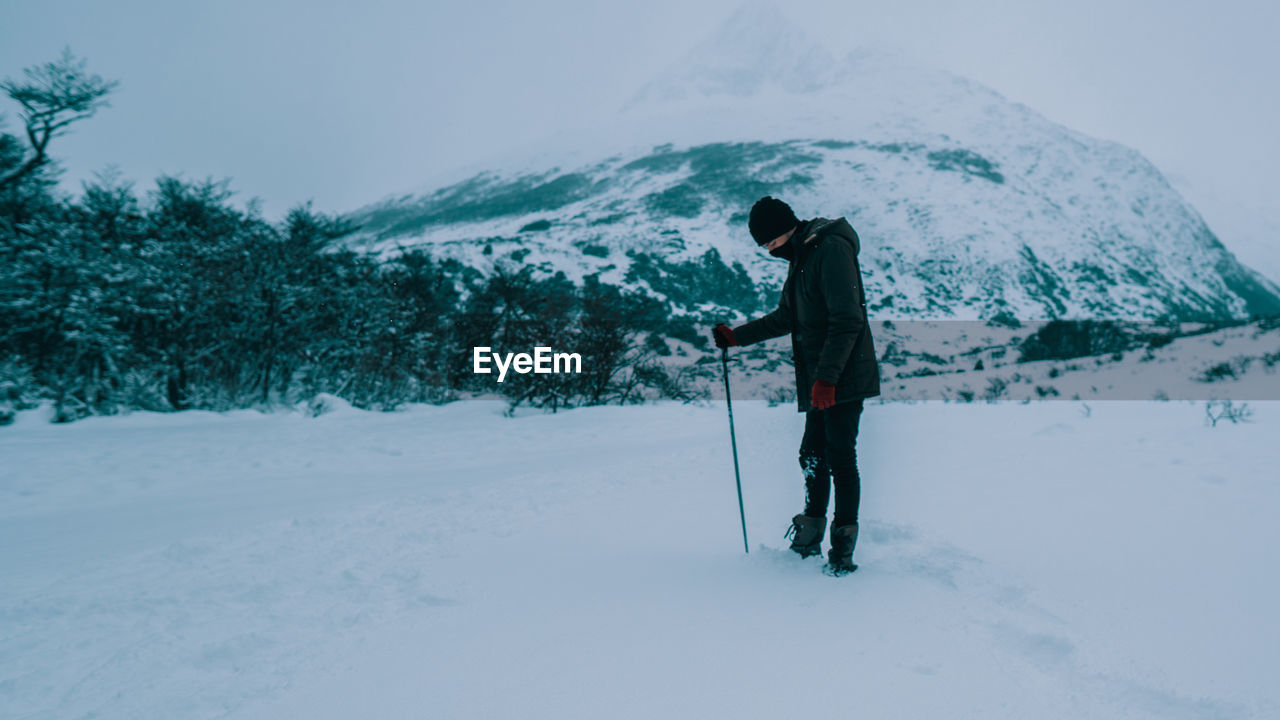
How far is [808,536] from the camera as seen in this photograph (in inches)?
110

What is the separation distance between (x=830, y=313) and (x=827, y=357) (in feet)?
0.65

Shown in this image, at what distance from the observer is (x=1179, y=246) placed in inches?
2301

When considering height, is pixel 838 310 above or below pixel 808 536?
above

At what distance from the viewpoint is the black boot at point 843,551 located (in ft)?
8.39

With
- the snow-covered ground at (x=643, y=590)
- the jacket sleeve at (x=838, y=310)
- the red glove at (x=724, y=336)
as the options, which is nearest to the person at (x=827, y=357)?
the jacket sleeve at (x=838, y=310)

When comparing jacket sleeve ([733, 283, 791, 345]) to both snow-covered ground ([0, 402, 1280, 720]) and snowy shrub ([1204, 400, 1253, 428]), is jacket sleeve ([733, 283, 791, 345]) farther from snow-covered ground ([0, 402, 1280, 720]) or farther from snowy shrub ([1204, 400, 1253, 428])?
snowy shrub ([1204, 400, 1253, 428])

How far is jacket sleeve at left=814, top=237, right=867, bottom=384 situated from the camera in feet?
8.27

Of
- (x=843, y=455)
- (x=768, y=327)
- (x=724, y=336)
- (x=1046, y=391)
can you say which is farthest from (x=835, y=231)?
(x=1046, y=391)

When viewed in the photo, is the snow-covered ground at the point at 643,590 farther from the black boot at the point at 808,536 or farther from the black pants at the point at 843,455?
the black pants at the point at 843,455

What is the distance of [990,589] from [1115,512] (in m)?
1.43

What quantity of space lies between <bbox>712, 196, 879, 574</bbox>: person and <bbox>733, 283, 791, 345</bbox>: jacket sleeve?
0.33 feet

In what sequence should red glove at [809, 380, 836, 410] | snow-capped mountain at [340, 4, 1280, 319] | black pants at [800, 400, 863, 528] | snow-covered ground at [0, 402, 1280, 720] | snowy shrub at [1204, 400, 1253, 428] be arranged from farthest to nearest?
snow-capped mountain at [340, 4, 1280, 319]
snowy shrub at [1204, 400, 1253, 428]
black pants at [800, 400, 863, 528]
red glove at [809, 380, 836, 410]
snow-covered ground at [0, 402, 1280, 720]

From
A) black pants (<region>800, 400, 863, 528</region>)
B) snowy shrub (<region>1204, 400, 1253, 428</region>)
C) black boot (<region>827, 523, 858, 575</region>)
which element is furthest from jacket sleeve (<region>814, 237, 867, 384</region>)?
snowy shrub (<region>1204, 400, 1253, 428</region>)

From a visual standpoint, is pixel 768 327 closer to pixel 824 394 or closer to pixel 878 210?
pixel 824 394
